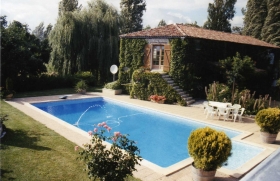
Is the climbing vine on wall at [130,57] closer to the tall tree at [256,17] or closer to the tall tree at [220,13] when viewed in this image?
the tall tree at [220,13]

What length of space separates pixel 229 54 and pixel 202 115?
31.5 feet

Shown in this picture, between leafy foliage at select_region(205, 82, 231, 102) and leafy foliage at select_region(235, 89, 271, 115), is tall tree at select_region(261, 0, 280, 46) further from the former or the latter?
leafy foliage at select_region(235, 89, 271, 115)

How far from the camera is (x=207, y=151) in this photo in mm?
5613

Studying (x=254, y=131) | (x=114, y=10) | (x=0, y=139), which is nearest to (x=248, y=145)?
(x=254, y=131)

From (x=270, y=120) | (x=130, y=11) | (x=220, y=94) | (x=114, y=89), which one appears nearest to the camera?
(x=270, y=120)

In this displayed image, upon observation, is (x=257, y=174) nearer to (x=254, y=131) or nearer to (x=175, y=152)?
(x=175, y=152)

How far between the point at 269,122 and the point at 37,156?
8288mm

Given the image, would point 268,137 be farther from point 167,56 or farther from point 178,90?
point 167,56

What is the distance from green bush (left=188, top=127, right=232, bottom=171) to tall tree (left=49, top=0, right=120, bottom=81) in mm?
18360

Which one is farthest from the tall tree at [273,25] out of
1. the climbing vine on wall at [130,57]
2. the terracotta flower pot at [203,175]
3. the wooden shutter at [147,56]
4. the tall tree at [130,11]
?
the terracotta flower pot at [203,175]

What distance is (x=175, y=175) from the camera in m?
6.38

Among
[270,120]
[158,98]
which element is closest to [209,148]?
[270,120]

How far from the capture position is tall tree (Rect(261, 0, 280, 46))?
105ft

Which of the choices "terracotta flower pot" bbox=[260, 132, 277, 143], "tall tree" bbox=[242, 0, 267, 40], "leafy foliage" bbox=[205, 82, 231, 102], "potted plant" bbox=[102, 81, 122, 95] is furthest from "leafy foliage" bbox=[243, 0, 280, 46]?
"terracotta flower pot" bbox=[260, 132, 277, 143]
